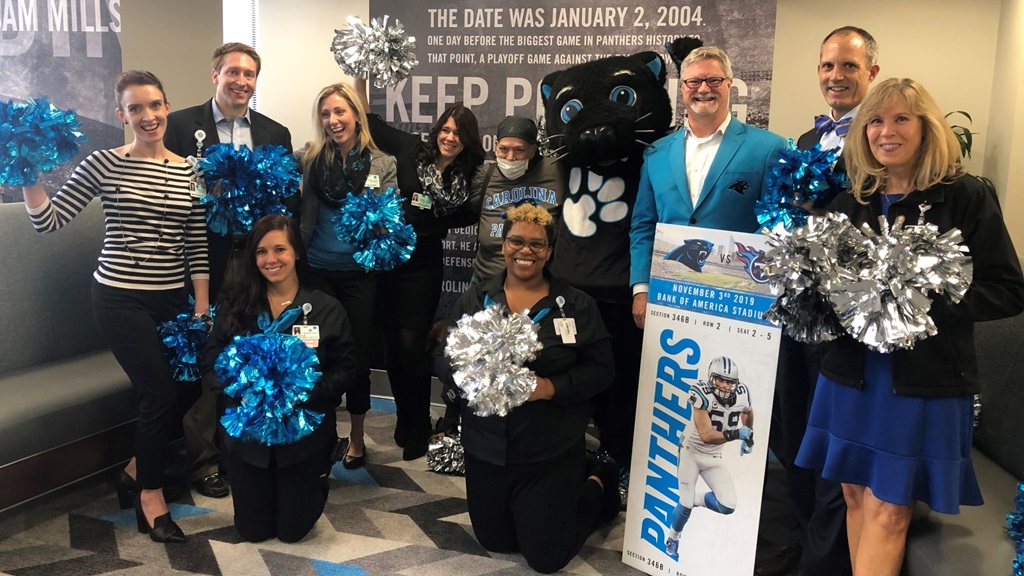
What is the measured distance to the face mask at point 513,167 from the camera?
3.36 meters

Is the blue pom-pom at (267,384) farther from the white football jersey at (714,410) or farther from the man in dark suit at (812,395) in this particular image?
the man in dark suit at (812,395)

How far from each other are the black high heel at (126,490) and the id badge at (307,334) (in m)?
1.00

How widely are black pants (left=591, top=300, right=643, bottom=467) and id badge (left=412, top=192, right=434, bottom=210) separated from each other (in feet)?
3.35

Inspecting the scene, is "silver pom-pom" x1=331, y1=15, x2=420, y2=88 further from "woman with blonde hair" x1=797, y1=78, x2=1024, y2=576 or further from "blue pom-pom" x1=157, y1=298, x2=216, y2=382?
"woman with blonde hair" x1=797, y1=78, x2=1024, y2=576

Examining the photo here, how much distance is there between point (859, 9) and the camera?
4613mm

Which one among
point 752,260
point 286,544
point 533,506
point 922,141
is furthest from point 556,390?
point 922,141

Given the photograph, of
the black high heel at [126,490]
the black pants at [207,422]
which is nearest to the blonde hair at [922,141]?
the black pants at [207,422]

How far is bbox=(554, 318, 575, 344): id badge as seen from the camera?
2.70 m

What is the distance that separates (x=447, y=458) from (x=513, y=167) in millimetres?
1435

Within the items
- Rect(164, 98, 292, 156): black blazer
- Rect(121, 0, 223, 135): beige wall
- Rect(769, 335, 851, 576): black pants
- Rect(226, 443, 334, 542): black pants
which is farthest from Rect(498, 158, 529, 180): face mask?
Rect(121, 0, 223, 135): beige wall

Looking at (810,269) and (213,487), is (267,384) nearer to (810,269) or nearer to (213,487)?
(213,487)

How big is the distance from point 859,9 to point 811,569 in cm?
352

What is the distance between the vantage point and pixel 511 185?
341 centimetres

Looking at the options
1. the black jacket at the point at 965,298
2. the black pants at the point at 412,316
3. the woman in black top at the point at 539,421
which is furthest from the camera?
the black pants at the point at 412,316
